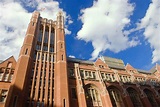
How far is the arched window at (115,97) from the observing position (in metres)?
35.5

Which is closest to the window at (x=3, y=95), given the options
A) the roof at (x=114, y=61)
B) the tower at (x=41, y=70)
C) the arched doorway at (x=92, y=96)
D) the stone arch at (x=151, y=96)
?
the tower at (x=41, y=70)

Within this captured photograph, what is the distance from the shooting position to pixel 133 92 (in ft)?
134

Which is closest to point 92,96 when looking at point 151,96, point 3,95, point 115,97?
point 115,97

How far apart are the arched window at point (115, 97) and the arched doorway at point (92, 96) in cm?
390

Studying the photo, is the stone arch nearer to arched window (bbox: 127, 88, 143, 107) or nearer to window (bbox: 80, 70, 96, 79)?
arched window (bbox: 127, 88, 143, 107)

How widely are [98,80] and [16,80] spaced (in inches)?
748

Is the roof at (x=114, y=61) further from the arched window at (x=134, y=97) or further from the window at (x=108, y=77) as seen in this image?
the arched window at (x=134, y=97)

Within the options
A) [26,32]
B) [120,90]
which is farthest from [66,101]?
[26,32]

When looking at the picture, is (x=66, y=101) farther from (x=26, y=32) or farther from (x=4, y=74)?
(x=26, y=32)

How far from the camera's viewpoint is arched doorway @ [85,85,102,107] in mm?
32500

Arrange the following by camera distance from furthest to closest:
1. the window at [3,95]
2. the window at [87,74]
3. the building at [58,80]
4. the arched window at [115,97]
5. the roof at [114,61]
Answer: the roof at [114,61]
the window at [87,74]
the arched window at [115,97]
the building at [58,80]
the window at [3,95]

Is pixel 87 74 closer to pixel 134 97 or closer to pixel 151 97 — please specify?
pixel 134 97

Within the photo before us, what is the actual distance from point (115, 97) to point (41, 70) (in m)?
18.9

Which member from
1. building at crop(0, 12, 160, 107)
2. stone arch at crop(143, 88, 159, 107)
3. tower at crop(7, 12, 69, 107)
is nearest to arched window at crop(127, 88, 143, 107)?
building at crop(0, 12, 160, 107)
